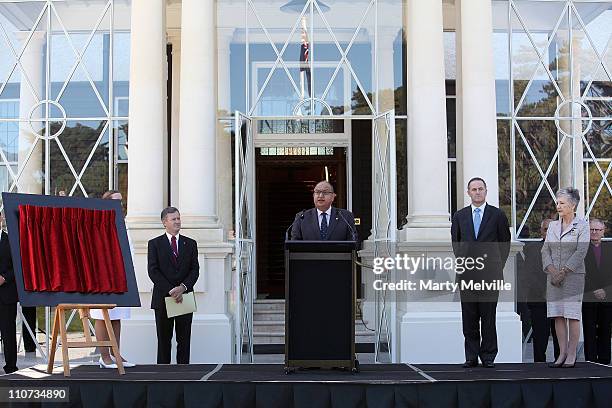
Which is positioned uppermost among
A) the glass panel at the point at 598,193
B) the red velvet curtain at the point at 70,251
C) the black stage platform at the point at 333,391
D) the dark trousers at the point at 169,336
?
the glass panel at the point at 598,193

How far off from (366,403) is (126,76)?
23.3 feet

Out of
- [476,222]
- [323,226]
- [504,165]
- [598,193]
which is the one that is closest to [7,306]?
[323,226]

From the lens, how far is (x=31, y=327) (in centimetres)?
1211

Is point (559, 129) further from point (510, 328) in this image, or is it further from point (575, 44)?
point (510, 328)

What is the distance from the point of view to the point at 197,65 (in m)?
11.5

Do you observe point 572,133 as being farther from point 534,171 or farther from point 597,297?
point 597,297

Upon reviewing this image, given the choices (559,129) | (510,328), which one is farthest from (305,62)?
(510,328)

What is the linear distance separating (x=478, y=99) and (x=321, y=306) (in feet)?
15.1

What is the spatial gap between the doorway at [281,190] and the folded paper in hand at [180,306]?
4.95 meters

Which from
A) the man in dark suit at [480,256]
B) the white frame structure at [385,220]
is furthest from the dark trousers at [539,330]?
the man in dark suit at [480,256]

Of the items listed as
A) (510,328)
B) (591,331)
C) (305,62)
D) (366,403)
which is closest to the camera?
(366,403)

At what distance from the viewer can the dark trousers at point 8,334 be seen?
10133 millimetres

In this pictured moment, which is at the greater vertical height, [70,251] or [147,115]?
[147,115]

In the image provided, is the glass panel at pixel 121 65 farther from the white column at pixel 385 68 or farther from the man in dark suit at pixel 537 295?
the man in dark suit at pixel 537 295
